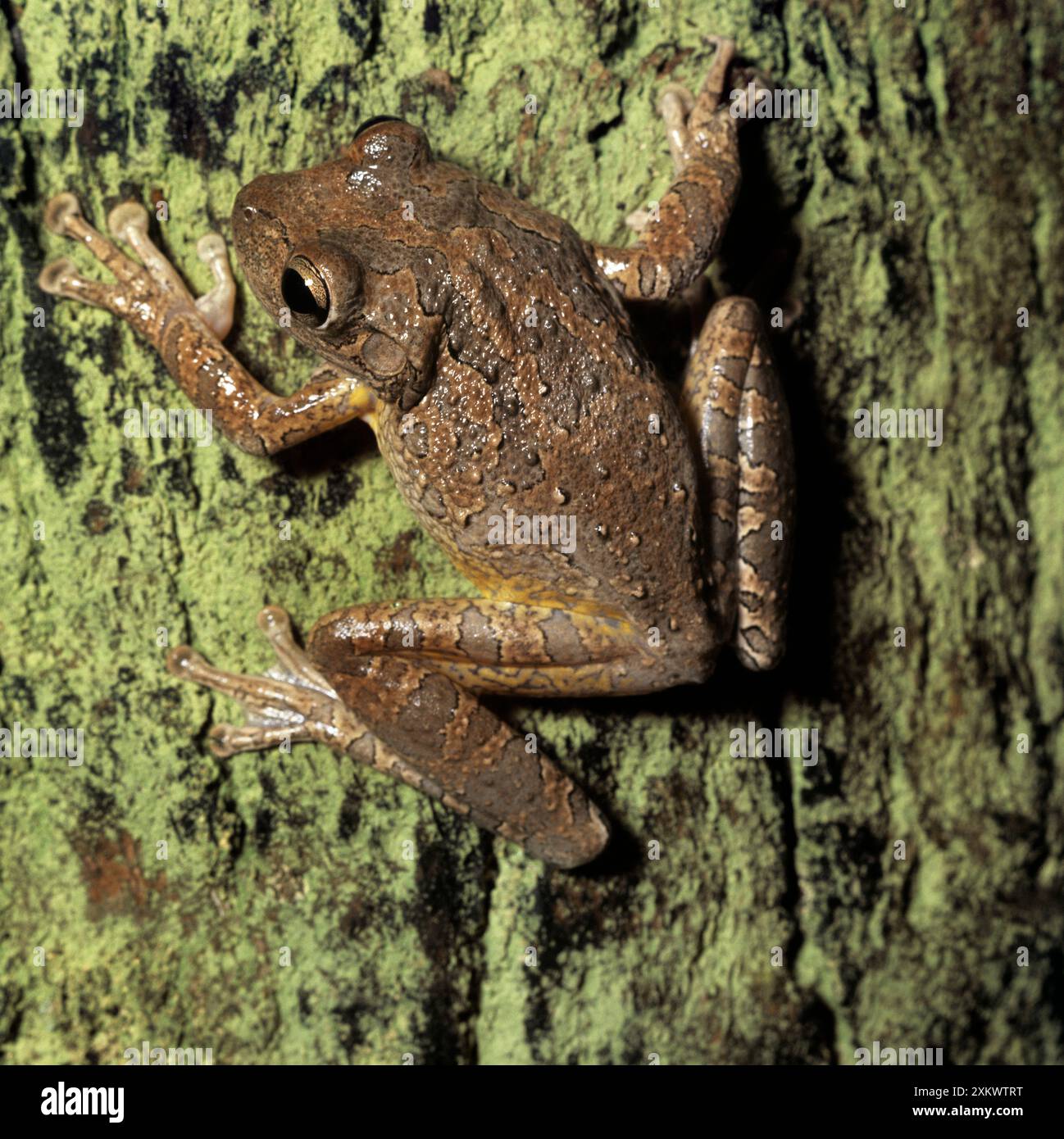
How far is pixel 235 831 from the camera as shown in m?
3.56

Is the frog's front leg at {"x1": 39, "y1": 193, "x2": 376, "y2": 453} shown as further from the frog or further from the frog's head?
the frog's head

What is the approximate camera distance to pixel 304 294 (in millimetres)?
2906

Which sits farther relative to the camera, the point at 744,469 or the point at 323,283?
the point at 744,469

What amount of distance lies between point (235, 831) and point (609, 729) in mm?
1230

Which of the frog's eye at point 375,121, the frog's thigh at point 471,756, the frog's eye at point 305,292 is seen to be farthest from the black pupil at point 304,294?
the frog's thigh at point 471,756

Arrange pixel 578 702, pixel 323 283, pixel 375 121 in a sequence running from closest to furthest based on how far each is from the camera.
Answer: pixel 323 283
pixel 375 121
pixel 578 702

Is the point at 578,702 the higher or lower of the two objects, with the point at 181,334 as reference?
lower

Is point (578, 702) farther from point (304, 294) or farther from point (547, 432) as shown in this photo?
point (304, 294)

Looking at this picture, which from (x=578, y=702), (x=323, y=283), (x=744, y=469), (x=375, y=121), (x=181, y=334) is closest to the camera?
(x=323, y=283)

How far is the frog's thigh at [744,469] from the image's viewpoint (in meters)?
3.38

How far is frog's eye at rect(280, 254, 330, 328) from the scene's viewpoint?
2.86 m

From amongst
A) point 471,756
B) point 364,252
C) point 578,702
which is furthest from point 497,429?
point 578,702

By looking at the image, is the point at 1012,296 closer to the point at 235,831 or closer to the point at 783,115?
the point at 783,115

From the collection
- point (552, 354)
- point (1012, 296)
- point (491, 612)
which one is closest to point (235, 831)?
point (491, 612)
